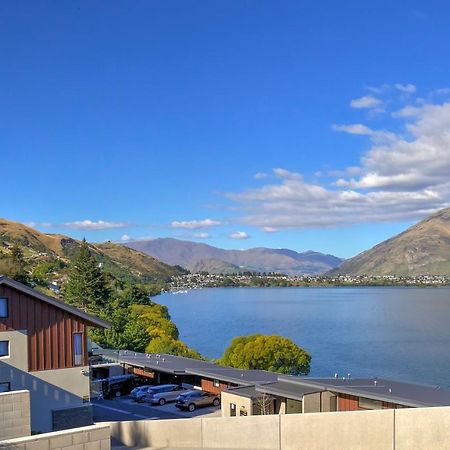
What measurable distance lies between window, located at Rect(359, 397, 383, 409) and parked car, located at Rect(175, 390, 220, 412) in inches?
323

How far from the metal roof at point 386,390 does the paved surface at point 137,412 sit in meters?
4.62

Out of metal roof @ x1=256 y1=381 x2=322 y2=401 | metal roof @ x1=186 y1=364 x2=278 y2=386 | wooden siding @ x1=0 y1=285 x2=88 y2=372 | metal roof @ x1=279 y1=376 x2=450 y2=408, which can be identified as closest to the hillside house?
wooden siding @ x1=0 y1=285 x2=88 y2=372

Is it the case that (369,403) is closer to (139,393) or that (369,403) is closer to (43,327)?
(43,327)

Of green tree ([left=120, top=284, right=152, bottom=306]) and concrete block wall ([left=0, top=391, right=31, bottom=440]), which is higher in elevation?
concrete block wall ([left=0, top=391, right=31, bottom=440])

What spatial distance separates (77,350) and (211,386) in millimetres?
10104

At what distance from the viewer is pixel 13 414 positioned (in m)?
10.9

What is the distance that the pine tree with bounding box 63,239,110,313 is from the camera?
8388 centimetres

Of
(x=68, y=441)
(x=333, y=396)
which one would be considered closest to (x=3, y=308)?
(x=333, y=396)

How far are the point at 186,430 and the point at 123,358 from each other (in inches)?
1009

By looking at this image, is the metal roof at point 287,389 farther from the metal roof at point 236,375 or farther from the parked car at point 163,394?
the parked car at point 163,394

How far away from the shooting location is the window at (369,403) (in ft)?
71.6

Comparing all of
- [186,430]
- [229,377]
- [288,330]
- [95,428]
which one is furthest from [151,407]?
[288,330]

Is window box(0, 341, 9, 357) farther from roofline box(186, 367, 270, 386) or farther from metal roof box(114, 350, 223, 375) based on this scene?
metal roof box(114, 350, 223, 375)

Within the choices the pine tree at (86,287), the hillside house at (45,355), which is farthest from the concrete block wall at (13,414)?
the pine tree at (86,287)
